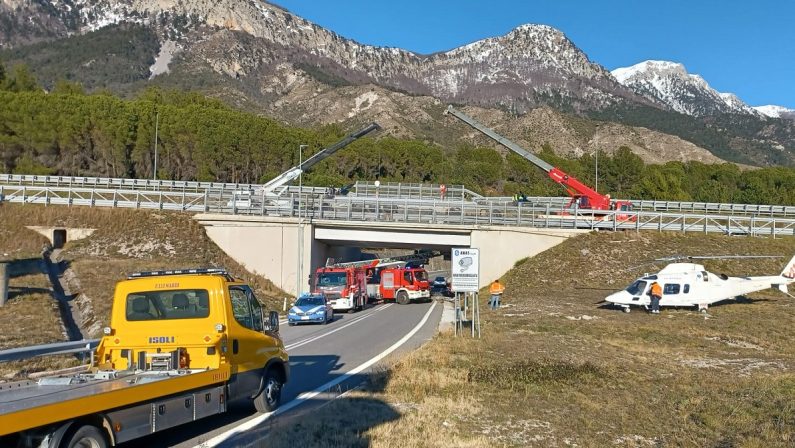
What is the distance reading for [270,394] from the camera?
10.3 metres

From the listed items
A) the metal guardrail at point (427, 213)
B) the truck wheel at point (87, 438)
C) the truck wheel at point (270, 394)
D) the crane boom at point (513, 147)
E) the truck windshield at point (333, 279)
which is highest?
the crane boom at point (513, 147)

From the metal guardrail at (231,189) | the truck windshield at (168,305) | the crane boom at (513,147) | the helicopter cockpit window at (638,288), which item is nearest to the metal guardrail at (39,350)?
the truck windshield at (168,305)

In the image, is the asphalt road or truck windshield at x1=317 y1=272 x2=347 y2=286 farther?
truck windshield at x1=317 y1=272 x2=347 y2=286

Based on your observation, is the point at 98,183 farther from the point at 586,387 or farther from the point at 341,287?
the point at 586,387

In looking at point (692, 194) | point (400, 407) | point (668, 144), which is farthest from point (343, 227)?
point (668, 144)

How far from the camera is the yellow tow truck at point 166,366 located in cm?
669

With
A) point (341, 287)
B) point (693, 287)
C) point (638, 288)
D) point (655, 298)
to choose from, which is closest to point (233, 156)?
point (341, 287)

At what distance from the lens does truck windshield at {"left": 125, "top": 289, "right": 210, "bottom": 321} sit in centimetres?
937

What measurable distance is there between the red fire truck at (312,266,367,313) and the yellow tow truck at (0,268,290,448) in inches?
994

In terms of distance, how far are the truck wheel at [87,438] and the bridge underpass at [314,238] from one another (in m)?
35.5

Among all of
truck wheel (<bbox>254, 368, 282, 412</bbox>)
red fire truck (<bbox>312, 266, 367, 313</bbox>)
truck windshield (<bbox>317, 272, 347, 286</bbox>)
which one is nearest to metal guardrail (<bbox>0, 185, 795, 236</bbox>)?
red fire truck (<bbox>312, 266, 367, 313</bbox>)

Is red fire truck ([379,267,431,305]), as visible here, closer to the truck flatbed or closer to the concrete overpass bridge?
the concrete overpass bridge

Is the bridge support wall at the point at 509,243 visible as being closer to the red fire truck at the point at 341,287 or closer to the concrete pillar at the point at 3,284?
the red fire truck at the point at 341,287

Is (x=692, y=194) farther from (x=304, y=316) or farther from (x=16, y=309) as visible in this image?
(x=16, y=309)
